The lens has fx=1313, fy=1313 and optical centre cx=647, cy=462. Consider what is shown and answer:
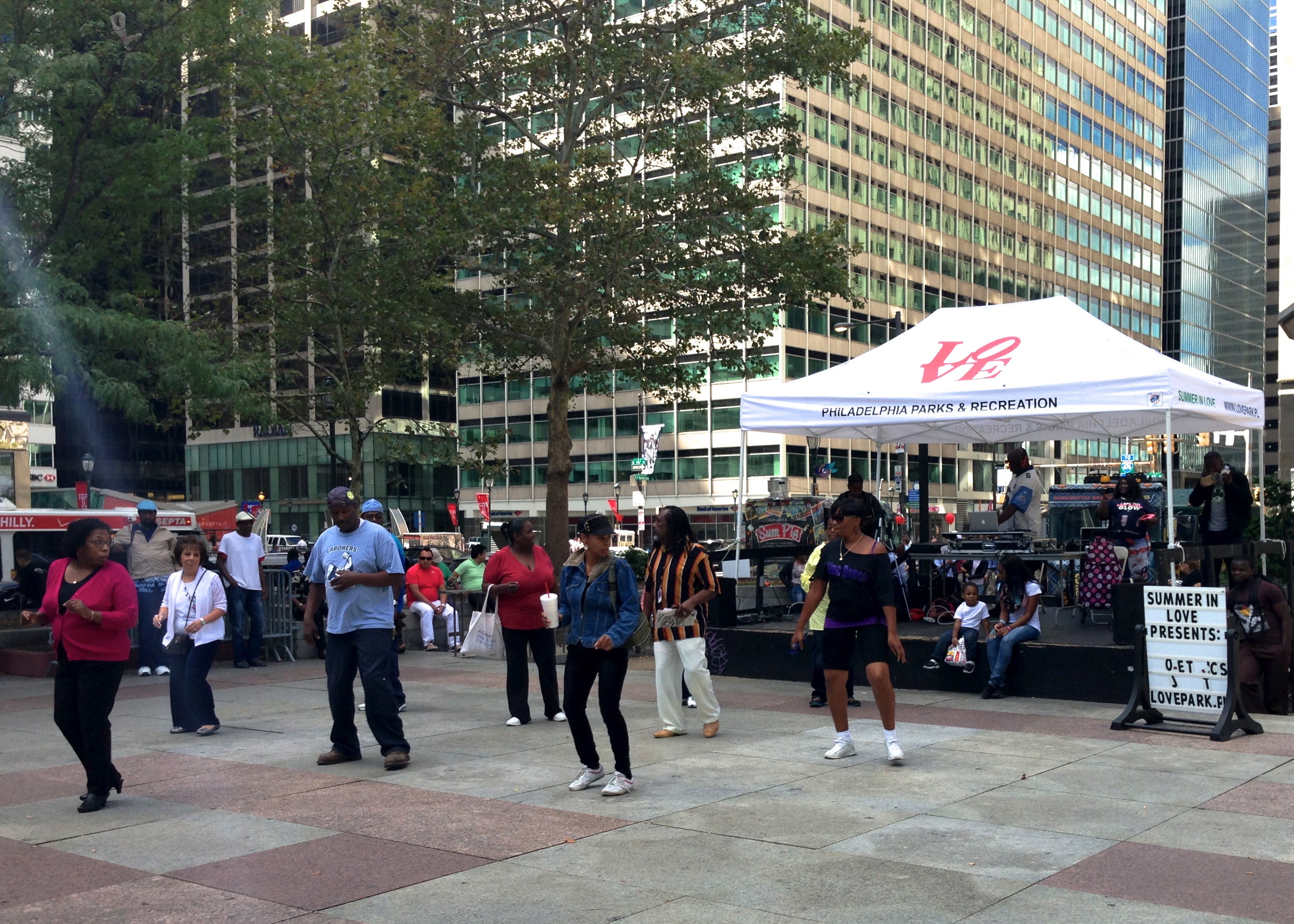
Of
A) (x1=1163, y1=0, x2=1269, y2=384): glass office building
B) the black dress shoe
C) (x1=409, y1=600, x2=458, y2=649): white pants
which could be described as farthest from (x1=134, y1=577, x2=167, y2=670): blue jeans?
(x1=1163, y1=0, x2=1269, y2=384): glass office building

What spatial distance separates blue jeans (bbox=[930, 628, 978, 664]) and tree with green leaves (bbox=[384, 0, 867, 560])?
8.01m

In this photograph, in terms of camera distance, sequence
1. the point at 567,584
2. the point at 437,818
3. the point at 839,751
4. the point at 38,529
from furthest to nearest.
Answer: the point at 38,529 < the point at 839,751 < the point at 567,584 < the point at 437,818

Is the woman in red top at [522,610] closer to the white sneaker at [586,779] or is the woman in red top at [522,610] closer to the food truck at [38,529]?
the white sneaker at [586,779]

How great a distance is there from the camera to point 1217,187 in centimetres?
11238

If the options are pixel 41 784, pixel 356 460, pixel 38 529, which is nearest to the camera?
pixel 41 784

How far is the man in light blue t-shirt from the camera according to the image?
9.20 meters

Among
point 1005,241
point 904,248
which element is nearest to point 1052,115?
point 1005,241

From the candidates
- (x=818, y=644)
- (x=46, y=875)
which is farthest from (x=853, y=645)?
(x=46, y=875)

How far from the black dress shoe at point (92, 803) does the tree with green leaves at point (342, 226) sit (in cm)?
1241

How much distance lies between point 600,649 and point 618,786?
85 cm

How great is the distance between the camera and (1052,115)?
86438 mm

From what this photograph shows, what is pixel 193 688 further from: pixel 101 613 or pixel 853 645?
pixel 853 645

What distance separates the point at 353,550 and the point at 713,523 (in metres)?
60.3

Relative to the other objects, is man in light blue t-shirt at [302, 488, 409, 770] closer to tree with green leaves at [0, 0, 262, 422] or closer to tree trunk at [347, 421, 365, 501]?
tree with green leaves at [0, 0, 262, 422]
